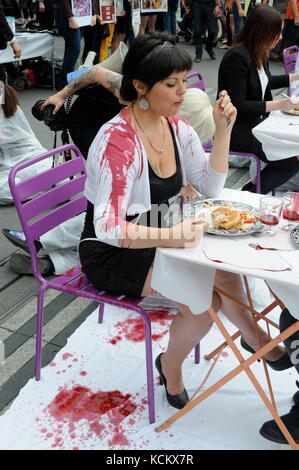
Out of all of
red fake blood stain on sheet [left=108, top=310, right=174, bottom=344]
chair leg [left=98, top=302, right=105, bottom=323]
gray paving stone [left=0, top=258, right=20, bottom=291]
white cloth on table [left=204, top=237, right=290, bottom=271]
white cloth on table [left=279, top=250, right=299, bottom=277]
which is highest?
white cloth on table [left=279, top=250, right=299, bottom=277]

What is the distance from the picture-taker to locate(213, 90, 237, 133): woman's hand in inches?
79.3

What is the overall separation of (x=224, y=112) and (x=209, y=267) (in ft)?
2.17

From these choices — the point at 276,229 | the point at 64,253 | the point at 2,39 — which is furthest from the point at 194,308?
the point at 2,39

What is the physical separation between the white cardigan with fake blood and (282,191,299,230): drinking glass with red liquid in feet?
1.05

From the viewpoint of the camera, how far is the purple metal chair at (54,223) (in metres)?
2.00

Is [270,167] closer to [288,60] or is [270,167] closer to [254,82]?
[254,82]

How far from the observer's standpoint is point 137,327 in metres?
2.65

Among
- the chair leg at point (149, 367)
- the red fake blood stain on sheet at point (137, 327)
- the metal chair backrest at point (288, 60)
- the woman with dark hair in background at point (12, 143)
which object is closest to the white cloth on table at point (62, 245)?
the red fake blood stain on sheet at point (137, 327)

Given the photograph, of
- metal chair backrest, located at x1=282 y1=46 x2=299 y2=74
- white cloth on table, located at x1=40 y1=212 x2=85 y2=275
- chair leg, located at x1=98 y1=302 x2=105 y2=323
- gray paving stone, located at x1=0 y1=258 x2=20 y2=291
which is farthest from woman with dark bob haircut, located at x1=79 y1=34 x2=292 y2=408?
metal chair backrest, located at x1=282 y1=46 x2=299 y2=74

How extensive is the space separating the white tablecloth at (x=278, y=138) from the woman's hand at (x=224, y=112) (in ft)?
3.98

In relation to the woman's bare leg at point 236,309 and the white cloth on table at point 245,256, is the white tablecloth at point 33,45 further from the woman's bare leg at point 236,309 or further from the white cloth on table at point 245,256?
the white cloth on table at point 245,256

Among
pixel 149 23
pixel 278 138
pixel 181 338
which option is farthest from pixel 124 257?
pixel 149 23

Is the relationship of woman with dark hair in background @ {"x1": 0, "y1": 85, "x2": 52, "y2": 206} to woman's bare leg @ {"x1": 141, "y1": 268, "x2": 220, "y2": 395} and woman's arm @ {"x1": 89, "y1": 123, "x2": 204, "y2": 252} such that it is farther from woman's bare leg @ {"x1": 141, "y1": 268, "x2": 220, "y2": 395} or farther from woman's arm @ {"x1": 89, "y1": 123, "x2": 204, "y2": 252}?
woman's bare leg @ {"x1": 141, "y1": 268, "x2": 220, "y2": 395}
